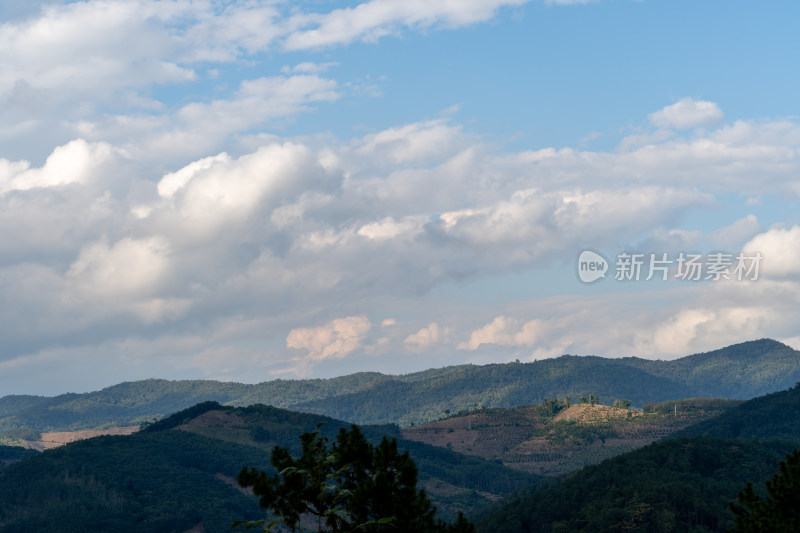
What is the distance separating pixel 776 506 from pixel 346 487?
119ft

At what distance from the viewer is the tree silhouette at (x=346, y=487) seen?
55406 mm

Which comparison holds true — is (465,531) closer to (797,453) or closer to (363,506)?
(363,506)

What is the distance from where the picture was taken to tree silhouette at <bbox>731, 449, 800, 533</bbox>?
65.9 m

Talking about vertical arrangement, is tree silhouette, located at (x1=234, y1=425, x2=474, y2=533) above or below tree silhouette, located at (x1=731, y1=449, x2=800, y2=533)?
above

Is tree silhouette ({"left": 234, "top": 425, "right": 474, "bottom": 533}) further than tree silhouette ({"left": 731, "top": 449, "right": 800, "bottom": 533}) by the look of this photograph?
No

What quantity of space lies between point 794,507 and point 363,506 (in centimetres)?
3660

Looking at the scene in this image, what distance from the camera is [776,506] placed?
2785 inches

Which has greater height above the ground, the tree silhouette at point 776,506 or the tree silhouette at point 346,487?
the tree silhouette at point 346,487

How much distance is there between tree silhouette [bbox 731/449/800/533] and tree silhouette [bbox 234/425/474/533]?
2281 cm

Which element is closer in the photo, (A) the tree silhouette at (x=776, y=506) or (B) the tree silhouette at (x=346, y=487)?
(B) the tree silhouette at (x=346, y=487)

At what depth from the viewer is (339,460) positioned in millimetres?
62750

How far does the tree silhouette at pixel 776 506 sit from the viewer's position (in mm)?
65875

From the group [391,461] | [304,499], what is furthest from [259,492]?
[391,461]

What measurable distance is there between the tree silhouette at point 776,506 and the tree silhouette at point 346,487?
74.8 ft
